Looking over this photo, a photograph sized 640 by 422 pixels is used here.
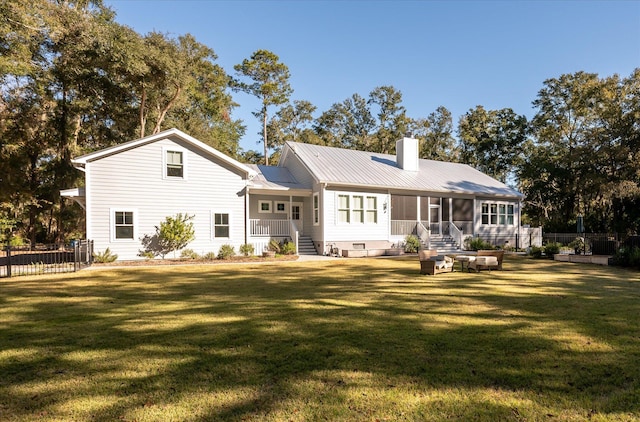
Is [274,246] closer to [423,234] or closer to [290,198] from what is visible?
[290,198]

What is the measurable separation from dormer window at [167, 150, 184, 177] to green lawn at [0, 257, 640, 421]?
369 inches

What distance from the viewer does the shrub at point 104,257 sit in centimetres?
1553

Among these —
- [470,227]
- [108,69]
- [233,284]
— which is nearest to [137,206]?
[233,284]

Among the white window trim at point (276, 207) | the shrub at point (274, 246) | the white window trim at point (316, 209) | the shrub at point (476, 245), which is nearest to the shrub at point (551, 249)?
the shrub at point (476, 245)

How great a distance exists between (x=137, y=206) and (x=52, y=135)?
16039mm

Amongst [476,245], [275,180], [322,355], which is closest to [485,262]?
[476,245]

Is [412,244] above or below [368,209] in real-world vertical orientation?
below

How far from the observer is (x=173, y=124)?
32.6 meters

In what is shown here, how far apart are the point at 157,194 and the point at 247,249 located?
5105 mm

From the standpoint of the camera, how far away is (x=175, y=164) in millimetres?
17547

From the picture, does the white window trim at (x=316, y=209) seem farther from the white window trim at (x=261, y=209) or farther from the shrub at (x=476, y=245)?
the shrub at (x=476, y=245)

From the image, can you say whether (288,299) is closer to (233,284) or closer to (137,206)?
(233,284)

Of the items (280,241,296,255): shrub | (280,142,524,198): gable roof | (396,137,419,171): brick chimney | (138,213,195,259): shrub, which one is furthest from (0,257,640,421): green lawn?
(396,137,419,171): brick chimney

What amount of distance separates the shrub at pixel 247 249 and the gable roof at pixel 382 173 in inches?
200
